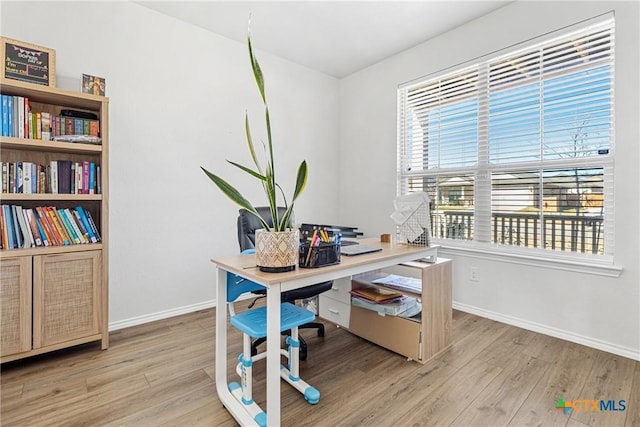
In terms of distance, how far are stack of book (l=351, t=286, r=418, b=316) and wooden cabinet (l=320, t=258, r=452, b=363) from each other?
2.0 inches

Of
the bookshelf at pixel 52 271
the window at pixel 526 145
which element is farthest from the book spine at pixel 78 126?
the window at pixel 526 145

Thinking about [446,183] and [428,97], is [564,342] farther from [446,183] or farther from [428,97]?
[428,97]

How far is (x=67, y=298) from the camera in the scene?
1.92 m

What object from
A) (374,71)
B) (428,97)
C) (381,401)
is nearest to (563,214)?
(428,97)

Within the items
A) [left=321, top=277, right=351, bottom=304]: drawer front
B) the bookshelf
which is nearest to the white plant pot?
[left=321, top=277, right=351, bottom=304]: drawer front

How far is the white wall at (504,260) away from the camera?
1956 mm

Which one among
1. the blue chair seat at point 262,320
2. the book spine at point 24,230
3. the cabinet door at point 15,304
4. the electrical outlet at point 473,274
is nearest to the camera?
the blue chair seat at point 262,320

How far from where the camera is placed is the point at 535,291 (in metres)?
2.36

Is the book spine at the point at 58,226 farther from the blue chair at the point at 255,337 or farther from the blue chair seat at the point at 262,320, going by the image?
the blue chair seat at the point at 262,320

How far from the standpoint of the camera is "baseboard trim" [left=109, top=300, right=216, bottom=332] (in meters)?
2.39

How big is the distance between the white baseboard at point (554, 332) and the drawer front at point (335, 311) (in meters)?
1.17

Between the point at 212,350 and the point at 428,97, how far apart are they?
117 inches

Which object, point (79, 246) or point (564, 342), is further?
point (564, 342)

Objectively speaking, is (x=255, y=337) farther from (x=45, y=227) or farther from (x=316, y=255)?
(x=45, y=227)
